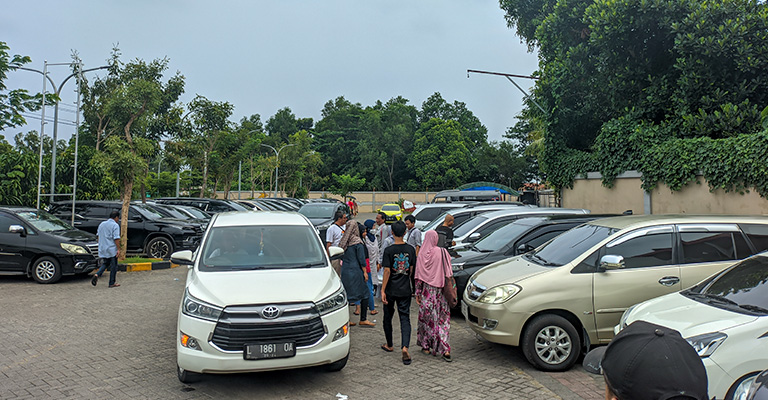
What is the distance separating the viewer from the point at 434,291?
6270 millimetres

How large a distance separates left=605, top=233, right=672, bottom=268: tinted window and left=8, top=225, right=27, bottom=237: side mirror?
11675 mm

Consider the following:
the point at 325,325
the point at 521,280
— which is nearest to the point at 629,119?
the point at 521,280

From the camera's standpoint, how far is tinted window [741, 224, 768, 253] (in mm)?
6410

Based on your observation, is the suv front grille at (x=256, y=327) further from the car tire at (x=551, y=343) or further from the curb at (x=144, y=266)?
the curb at (x=144, y=266)

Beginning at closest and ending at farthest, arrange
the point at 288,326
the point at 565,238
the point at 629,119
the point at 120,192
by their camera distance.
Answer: the point at 288,326 → the point at 565,238 → the point at 629,119 → the point at 120,192

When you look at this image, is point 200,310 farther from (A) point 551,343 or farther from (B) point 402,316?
(A) point 551,343

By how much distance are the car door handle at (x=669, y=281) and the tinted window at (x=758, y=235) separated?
118 centimetres

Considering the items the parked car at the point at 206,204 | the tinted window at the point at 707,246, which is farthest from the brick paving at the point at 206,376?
the parked car at the point at 206,204

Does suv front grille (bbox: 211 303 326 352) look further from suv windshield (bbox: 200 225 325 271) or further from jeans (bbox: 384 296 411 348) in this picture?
jeans (bbox: 384 296 411 348)

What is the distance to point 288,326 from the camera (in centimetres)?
497

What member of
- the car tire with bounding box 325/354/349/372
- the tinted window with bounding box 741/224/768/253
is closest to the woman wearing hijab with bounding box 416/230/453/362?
the car tire with bounding box 325/354/349/372

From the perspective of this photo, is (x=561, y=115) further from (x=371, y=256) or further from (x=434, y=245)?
(x=434, y=245)

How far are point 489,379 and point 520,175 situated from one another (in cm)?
5745

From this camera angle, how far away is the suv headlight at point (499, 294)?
5984 mm
